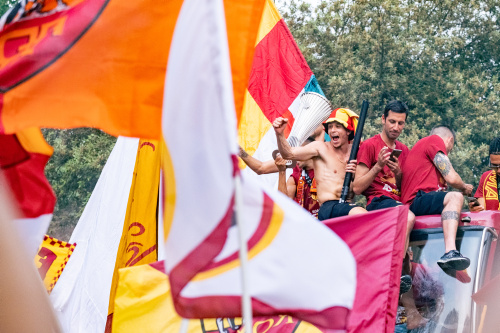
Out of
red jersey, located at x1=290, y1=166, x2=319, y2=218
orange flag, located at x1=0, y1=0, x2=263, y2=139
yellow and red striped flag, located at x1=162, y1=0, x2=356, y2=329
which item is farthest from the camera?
red jersey, located at x1=290, y1=166, x2=319, y2=218

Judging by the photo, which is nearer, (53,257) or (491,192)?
(491,192)

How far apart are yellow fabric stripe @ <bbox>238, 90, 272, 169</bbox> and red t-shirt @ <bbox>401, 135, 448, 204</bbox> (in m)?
2.39

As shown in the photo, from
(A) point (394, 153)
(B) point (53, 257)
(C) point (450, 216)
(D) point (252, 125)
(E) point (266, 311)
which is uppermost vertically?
(E) point (266, 311)

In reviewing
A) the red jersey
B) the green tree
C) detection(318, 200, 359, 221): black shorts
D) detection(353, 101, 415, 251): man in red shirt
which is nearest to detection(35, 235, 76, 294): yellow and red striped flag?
the red jersey

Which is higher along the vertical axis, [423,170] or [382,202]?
[423,170]

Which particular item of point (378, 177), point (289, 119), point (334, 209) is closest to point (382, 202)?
point (378, 177)

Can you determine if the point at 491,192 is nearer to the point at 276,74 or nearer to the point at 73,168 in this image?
the point at 276,74

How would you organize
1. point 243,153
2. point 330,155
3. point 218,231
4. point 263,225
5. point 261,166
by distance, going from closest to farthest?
point 218,231
point 263,225
point 330,155
point 261,166
point 243,153

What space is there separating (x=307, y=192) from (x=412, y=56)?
17.3 meters

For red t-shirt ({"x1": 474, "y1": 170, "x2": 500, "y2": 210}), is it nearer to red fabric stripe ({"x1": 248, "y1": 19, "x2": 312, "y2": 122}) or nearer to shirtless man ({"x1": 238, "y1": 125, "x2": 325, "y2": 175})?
shirtless man ({"x1": 238, "y1": 125, "x2": 325, "y2": 175})

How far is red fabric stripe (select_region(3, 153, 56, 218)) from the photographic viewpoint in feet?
13.1

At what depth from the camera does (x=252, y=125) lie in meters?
8.70

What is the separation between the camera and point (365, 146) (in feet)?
22.3

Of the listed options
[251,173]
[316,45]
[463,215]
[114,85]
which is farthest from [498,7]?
[114,85]
